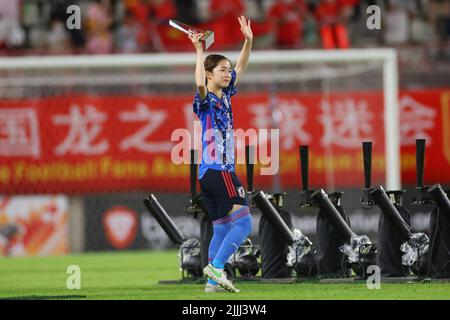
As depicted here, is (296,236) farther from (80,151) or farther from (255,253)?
(80,151)

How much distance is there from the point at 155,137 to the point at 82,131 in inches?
48.8

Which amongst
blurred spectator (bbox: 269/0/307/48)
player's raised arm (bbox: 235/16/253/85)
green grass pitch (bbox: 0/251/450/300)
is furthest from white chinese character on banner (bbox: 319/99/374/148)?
player's raised arm (bbox: 235/16/253/85)

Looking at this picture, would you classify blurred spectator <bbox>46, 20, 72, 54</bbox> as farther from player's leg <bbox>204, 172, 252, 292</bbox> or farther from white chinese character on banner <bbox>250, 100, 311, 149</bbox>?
player's leg <bbox>204, 172, 252, 292</bbox>

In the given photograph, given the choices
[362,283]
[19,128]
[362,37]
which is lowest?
[362,283]

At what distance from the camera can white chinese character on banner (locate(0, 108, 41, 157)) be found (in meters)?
22.0

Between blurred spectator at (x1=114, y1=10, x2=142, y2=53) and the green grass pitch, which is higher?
blurred spectator at (x1=114, y1=10, x2=142, y2=53)

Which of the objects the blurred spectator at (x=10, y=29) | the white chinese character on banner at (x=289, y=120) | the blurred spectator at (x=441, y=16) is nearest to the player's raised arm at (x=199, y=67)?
the white chinese character on banner at (x=289, y=120)

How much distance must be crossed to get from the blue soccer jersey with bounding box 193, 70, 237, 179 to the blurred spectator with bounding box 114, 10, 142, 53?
1309 centimetres

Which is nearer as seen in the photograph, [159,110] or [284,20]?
[159,110]

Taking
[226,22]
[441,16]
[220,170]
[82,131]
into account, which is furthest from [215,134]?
[441,16]

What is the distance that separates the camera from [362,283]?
40.9 feet
